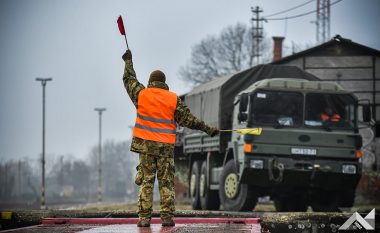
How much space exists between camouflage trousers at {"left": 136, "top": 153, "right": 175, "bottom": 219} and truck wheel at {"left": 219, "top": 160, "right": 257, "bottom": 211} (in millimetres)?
8913

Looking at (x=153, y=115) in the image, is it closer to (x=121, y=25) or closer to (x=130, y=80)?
(x=130, y=80)

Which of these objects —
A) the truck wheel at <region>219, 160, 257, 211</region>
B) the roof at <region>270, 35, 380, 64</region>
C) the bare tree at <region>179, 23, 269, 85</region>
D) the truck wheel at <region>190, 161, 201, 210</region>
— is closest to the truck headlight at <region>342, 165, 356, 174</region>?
the truck wheel at <region>219, 160, 257, 211</region>

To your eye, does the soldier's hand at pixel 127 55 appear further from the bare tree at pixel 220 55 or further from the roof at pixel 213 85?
the bare tree at pixel 220 55

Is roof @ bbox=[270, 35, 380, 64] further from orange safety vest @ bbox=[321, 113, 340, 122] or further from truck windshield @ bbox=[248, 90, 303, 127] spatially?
truck windshield @ bbox=[248, 90, 303, 127]

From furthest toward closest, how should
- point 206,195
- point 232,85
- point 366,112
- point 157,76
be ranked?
point 206,195 → point 232,85 → point 366,112 → point 157,76

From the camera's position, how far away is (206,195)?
21438mm

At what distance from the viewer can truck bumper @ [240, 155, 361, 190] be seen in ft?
58.2

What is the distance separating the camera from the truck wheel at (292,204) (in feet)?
66.3

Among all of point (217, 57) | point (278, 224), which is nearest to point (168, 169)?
point (278, 224)

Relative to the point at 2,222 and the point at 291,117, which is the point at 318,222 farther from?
the point at 291,117

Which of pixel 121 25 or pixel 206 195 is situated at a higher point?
pixel 121 25

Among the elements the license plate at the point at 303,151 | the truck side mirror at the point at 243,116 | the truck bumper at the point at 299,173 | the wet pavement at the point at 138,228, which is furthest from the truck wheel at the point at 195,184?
the wet pavement at the point at 138,228

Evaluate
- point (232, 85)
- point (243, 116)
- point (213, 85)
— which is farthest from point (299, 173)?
point (213, 85)

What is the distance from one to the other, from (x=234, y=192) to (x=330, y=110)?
2775mm
